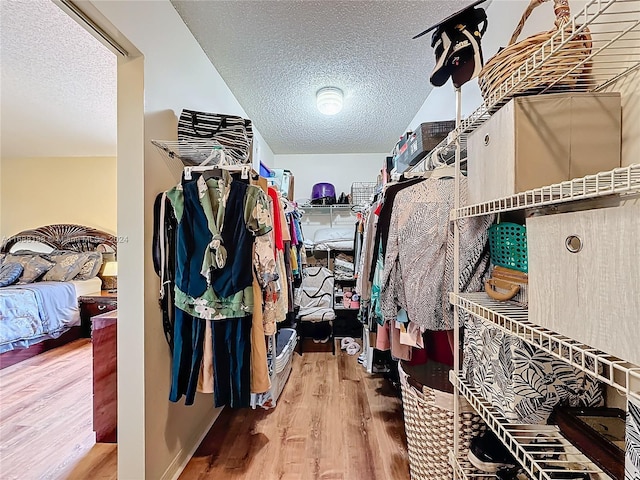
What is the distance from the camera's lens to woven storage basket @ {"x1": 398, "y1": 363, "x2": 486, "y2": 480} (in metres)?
1.21

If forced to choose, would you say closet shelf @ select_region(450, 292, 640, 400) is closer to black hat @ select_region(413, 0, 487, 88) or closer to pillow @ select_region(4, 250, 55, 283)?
black hat @ select_region(413, 0, 487, 88)

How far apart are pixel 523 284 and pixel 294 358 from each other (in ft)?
9.23

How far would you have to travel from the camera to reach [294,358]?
11.2 feet

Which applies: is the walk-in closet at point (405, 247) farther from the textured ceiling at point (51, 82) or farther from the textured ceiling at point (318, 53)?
the textured ceiling at point (51, 82)

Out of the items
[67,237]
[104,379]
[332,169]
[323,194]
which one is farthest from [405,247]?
[67,237]

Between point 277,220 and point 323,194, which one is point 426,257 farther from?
point 323,194

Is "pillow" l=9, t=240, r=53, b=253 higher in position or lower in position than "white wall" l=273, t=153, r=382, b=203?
lower

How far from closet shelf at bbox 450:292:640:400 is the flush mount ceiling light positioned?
1998 mm

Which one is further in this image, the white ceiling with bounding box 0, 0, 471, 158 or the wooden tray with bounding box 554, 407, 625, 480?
the white ceiling with bounding box 0, 0, 471, 158

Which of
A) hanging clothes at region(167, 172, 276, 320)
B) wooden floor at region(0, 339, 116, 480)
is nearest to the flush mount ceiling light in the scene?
hanging clothes at region(167, 172, 276, 320)

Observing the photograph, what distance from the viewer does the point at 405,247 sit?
145 centimetres

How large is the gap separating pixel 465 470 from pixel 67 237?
17.8 feet

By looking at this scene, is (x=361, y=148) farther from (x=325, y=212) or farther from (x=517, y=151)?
(x=517, y=151)

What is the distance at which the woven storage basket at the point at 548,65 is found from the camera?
82 cm
